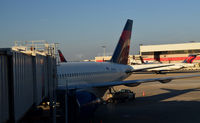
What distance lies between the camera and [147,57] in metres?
100

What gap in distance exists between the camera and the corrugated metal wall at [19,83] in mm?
6523

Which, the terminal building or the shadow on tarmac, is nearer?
the shadow on tarmac

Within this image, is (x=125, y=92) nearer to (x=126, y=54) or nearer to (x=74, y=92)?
(x=126, y=54)

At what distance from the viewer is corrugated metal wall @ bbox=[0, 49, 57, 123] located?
→ 257 inches

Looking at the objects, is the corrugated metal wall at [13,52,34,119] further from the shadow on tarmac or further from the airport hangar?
the airport hangar

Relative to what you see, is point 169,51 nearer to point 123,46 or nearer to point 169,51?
point 169,51

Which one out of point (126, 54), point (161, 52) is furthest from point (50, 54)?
point (161, 52)

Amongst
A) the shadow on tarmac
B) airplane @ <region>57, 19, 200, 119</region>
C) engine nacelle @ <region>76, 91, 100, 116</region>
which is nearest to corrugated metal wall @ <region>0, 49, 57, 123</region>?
airplane @ <region>57, 19, 200, 119</region>

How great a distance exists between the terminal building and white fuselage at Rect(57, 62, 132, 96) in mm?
71225

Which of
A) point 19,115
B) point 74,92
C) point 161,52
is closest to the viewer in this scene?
point 19,115

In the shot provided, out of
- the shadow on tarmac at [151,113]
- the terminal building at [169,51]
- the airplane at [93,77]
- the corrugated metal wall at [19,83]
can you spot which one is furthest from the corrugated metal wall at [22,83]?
the terminal building at [169,51]

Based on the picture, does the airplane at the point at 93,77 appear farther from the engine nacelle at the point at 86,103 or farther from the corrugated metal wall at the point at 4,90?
the corrugated metal wall at the point at 4,90

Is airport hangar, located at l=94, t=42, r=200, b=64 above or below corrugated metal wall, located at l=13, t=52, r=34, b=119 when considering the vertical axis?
above

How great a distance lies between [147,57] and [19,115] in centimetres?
9482
